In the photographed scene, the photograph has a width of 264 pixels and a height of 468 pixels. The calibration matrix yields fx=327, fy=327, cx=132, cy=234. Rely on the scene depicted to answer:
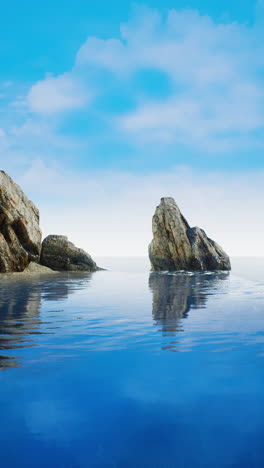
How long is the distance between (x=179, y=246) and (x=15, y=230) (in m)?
20.9

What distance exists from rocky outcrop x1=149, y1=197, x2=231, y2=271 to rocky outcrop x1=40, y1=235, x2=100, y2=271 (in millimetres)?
10409

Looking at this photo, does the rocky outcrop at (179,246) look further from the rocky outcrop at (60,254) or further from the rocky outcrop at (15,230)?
the rocky outcrop at (15,230)

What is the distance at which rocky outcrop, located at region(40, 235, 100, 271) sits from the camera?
39062 millimetres

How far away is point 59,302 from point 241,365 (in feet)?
28.4

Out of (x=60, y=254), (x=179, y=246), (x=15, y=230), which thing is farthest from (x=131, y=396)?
(x=179, y=246)

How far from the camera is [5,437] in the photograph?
306cm

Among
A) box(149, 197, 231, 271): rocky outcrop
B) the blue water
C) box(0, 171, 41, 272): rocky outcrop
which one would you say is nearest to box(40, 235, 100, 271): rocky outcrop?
box(0, 171, 41, 272): rocky outcrop

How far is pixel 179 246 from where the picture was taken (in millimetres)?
42188

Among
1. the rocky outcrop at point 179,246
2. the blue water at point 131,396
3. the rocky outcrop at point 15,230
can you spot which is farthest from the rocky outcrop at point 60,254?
the blue water at point 131,396

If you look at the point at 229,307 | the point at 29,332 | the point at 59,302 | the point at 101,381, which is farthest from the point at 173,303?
the point at 101,381

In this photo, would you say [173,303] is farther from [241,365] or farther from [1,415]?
[1,415]

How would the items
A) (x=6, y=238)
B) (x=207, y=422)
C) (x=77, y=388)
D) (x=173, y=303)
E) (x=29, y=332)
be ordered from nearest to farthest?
1. (x=207, y=422)
2. (x=77, y=388)
3. (x=29, y=332)
4. (x=173, y=303)
5. (x=6, y=238)

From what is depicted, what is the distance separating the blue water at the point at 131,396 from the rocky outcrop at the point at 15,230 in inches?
881

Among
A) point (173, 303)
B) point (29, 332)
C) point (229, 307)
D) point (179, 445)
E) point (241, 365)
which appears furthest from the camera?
point (173, 303)
